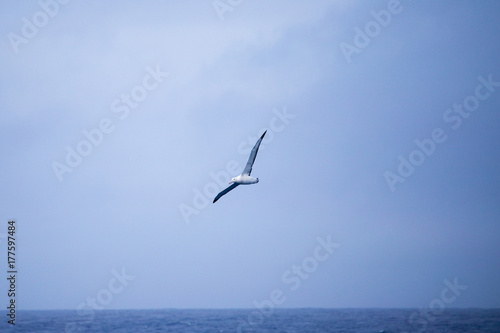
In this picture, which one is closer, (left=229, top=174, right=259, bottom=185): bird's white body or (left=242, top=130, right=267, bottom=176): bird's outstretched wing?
(left=242, top=130, right=267, bottom=176): bird's outstretched wing

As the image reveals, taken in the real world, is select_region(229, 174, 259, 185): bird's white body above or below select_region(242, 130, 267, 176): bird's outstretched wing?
below

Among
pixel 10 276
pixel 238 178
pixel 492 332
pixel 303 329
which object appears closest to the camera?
pixel 238 178

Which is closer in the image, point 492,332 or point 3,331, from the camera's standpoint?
point 492,332

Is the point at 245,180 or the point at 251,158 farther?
the point at 245,180

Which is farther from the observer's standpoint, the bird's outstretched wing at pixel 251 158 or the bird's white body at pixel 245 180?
the bird's white body at pixel 245 180

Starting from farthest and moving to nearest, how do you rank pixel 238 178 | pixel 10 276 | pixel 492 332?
pixel 492 332
pixel 10 276
pixel 238 178

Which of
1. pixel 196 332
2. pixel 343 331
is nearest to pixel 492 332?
pixel 343 331

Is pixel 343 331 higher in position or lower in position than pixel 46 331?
lower

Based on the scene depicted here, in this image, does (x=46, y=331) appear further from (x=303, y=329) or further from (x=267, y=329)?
(x=303, y=329)

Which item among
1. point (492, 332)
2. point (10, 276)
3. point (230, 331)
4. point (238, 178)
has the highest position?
point (238, 178)

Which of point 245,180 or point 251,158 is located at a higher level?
point 251,158

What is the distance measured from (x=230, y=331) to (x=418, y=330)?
29536 millimetres

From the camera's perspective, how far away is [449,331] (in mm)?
→ 75688

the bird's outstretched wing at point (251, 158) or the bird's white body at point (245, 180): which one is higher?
the bird's outstretched wing at point (251, 158)
